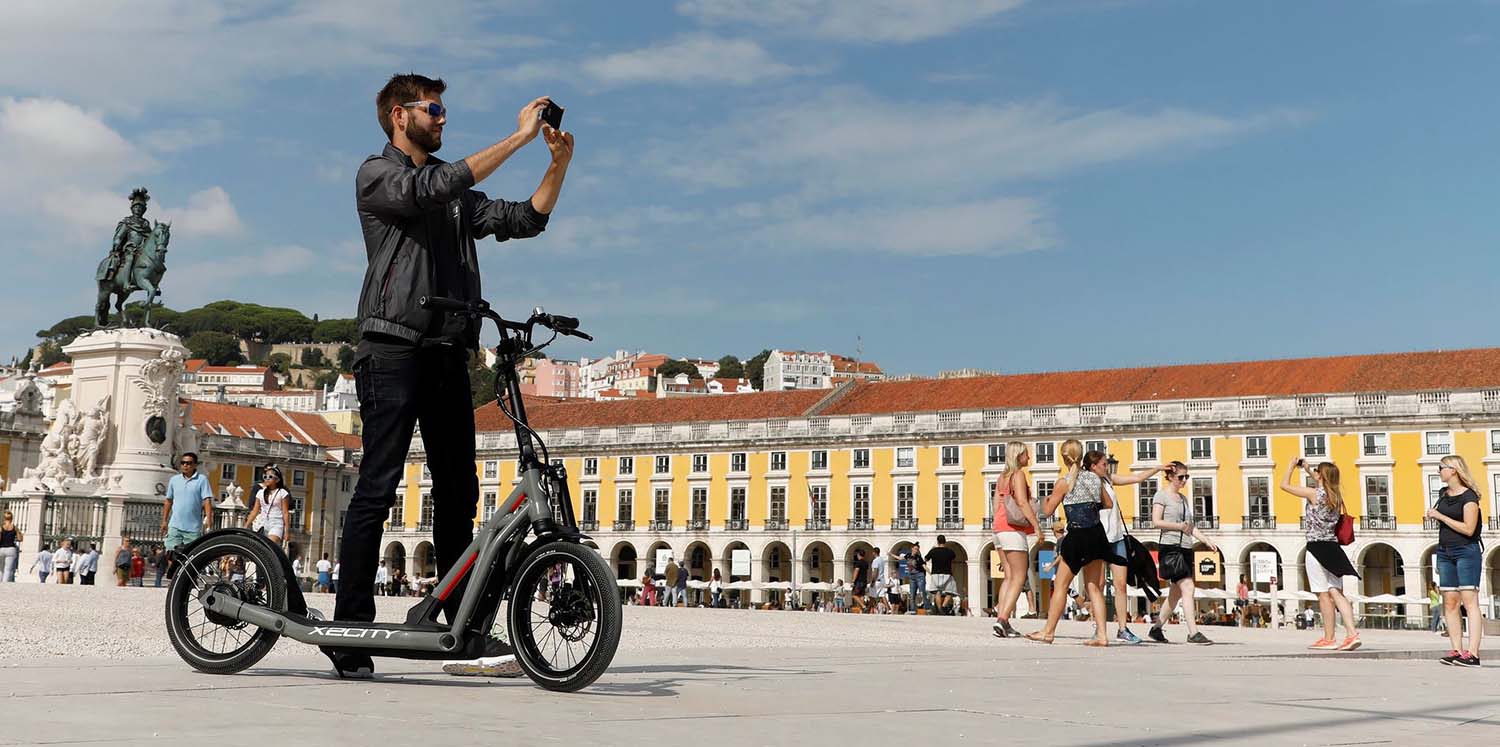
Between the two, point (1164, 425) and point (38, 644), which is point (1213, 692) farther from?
point (1164, 425)

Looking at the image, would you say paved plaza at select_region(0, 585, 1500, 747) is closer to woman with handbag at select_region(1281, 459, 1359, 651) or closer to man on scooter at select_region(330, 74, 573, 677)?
man on scooter at select_region(330, 74, 573, 677)

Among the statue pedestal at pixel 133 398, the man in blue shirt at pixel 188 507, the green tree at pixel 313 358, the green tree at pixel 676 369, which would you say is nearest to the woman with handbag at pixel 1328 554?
the man in blue shirt at pixel 188 507

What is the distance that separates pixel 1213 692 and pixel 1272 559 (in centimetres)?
3868

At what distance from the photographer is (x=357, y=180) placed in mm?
4809

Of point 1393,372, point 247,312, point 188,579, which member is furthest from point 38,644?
point 247,312

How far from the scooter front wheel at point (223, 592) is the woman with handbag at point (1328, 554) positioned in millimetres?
7051

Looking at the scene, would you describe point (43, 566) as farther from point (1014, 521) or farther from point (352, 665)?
point (352, 665)

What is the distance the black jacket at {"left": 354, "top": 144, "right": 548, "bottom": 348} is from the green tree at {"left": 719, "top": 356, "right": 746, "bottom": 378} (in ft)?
557

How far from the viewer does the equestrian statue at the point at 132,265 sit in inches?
867

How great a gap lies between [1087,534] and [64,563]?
15195 millimetres

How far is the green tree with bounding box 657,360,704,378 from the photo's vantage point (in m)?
169

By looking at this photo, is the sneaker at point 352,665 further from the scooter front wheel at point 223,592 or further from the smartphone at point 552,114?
the smartphone at point 552,114

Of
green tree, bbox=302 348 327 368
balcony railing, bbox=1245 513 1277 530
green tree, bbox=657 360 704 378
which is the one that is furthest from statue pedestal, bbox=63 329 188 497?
green tree, bbox=302 348 327 368

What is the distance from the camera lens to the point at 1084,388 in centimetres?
5991
